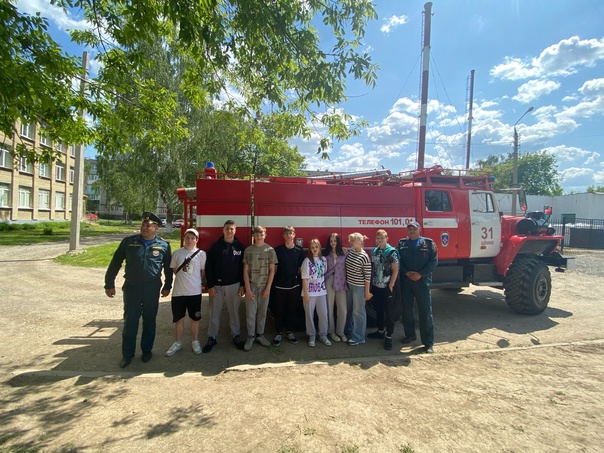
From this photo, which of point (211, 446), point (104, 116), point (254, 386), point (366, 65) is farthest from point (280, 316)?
point (104, 116)

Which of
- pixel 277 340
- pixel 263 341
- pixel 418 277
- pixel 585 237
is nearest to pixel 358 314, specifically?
pixel 418 277

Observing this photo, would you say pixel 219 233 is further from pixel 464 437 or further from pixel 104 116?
pixel 464 437

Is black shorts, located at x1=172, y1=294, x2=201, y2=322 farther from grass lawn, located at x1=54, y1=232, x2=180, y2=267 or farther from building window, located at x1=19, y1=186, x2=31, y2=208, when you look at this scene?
building window, located at x1=19, y1=186, x2=31, y2=208

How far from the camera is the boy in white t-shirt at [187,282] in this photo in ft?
15.1

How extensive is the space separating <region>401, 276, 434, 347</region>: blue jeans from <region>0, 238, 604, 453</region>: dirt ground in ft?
0.88

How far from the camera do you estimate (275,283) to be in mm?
5035

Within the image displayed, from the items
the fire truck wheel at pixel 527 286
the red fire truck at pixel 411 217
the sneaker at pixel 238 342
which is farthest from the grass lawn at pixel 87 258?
the fire truck wheel at pixel 527 286

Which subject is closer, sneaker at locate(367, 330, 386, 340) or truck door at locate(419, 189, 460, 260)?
sneaker at locate(367, 330, 386, 340)

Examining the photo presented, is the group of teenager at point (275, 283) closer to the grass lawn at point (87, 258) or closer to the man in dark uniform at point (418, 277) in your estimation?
the man in dark uniform at point (418, 277)

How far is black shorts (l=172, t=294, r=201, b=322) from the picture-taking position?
4.61 m

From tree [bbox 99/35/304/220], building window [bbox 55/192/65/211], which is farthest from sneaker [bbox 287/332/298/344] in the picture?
building window [bbox 55/192/65/211]

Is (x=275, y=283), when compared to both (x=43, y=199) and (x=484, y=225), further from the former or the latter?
(x=43, y=199)

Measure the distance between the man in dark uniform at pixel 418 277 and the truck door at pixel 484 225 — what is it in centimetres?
234

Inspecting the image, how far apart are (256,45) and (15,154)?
425 cm
